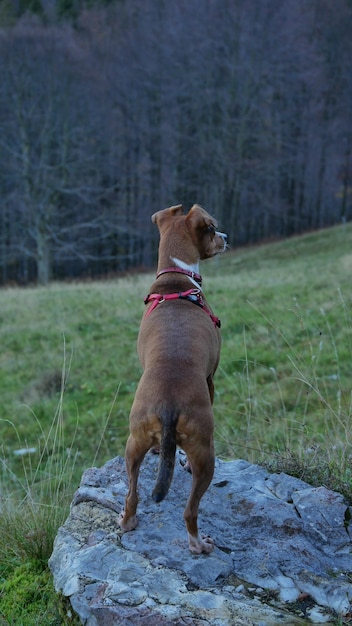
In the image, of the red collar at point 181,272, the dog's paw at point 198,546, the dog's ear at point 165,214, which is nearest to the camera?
the dog's paw at point 198,546

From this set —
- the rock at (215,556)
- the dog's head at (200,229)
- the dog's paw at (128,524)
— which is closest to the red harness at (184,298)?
the dog's head at (200,229)

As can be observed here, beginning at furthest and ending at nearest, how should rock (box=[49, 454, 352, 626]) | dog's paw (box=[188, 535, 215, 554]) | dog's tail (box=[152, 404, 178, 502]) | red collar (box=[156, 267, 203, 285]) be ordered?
1. red collar (box=[156, 267, 203, 285])
2. dog's paw (box=[188, 535, 215, 554])
3. dog's tail (box=[152, 404, 178, 502])
4. rock (box=[49, 454, 352, 626])

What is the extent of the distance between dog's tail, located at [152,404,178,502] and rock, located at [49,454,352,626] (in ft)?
1.16

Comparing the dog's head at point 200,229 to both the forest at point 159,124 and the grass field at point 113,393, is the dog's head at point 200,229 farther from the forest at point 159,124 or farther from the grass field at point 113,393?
the forest at point 159,124

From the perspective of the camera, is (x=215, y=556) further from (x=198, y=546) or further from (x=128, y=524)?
(x=128, y=524)

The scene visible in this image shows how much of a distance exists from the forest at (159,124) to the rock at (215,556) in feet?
99.0

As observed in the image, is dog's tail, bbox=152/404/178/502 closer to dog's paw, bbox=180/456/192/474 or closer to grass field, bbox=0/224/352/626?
grass field, bbox=0/224/352/626

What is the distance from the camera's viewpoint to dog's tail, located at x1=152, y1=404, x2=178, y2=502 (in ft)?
9.53

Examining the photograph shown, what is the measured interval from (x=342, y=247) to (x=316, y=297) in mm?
17584

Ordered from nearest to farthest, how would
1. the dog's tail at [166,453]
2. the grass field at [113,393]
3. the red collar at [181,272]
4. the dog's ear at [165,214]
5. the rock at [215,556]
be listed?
the rock at [215,556] → the dog's tail at [166,453] → the grass field at [113,393] → the red collar at [181,272] → the dog's ear at [165,214]

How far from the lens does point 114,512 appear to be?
3445mm

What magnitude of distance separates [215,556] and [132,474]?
56cm

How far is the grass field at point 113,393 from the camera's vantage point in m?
3.79

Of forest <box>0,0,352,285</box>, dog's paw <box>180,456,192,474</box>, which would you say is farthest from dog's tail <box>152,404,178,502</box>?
forest <box>0,0,352,285</box>
